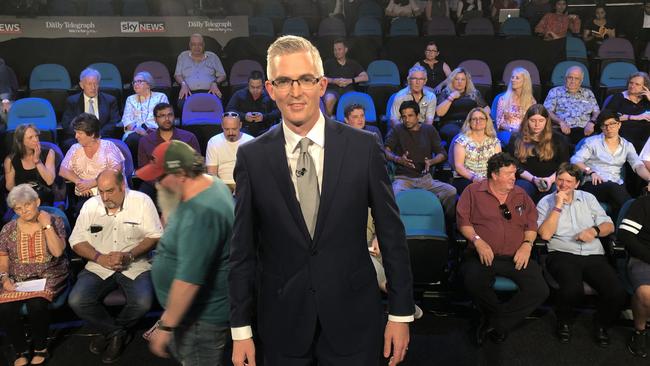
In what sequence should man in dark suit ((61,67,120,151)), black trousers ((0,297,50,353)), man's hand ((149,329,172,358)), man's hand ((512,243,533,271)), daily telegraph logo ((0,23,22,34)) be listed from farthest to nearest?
daily telegraph logo ((0,23,22,34)) < man in dark suit ((61,67,120,151)) < man's hand ((512,243,533,271)) < black trousers ((0,297,50,353)) < man's hand ((149,329,172,358))

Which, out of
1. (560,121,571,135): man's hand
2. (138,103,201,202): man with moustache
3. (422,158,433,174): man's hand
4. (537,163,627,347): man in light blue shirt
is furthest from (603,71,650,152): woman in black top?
(138,103,201,202): man with moustache

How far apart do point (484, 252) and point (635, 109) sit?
3.07 m

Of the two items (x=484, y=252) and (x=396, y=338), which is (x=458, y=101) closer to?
(x=484, y=252)

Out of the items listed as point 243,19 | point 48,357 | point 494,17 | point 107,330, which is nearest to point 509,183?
point 107,330

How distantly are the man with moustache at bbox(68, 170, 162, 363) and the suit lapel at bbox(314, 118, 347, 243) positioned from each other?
7.19 feet

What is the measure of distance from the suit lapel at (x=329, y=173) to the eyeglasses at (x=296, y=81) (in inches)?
6.1

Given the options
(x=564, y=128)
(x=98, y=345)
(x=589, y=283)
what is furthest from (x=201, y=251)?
(x=564, y=128)

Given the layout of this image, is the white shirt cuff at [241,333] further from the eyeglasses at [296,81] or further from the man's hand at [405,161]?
the man's hand at [405,161]

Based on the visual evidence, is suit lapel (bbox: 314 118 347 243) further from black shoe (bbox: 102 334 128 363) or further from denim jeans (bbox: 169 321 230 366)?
black shoe (bbox: 102 334 128 363)

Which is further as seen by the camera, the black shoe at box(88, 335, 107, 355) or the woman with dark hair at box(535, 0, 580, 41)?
the woman with dark hair at box(535, 0, 580, 41)

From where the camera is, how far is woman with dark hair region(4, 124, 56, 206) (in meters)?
4.26

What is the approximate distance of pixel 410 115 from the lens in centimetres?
484

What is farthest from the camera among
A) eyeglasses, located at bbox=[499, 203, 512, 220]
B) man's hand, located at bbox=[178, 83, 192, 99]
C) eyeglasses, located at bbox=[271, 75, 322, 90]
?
man's hand, located at bbox=[178, 83, 192, 99]

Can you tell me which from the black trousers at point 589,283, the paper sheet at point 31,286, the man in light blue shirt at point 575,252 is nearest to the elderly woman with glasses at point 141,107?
the paper sheet at point 31,286
